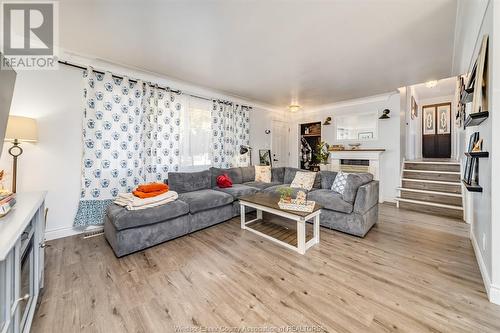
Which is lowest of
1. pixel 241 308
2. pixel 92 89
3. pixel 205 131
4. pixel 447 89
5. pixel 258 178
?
pixel 241 308

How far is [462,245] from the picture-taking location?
253cm

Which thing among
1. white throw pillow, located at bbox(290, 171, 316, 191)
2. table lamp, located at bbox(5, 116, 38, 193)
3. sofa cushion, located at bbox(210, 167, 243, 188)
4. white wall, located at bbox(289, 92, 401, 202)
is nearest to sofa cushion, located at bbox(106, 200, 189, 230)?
table lamp, located at bbox(5, 116, 38, 193)

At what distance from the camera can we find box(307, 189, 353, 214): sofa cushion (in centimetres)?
287

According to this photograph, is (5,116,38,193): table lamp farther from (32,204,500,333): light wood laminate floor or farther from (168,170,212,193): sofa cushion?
(168,170,212,193): sofa cushion

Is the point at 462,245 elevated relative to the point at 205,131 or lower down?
lower down

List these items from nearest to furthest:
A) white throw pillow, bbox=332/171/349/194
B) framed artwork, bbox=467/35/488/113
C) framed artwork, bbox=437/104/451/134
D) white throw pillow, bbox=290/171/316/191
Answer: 1. framed artwork, bbox=467/35/488/113
2. white throw pillow, bbox=332/171/349/194
3. white throw pillow, bbox=290/171/316/191
4. framed artwork, bbox=437/104/451/134

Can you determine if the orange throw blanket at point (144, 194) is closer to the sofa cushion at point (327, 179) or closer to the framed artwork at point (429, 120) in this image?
the sofa cushion at point (327, 179)

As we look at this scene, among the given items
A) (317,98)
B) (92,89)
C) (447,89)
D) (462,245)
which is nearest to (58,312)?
(92,89)

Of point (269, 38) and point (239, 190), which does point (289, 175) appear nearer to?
point (239, 190)

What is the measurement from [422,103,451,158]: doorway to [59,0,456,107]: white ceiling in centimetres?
461

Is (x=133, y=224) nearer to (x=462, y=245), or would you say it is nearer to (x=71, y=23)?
(x=71, y=23)

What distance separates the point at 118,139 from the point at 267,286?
2.94 metres

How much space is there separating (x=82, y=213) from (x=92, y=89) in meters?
1.77

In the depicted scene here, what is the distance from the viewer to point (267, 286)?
1786mm
